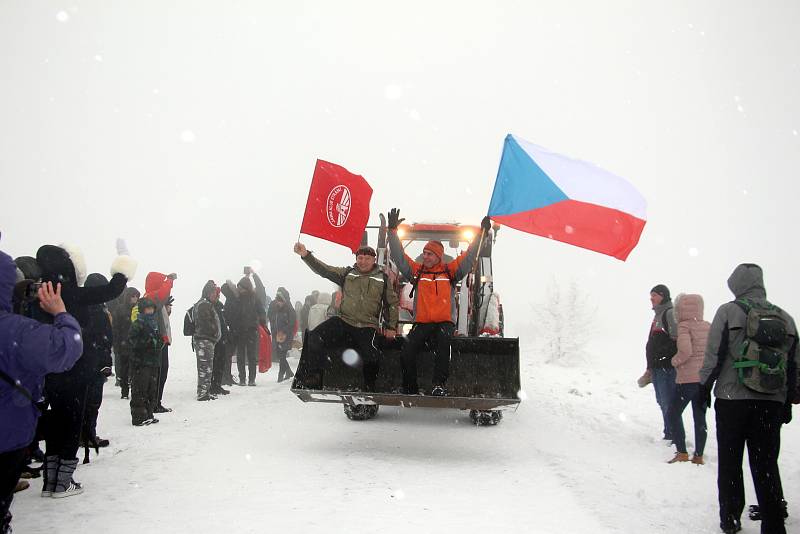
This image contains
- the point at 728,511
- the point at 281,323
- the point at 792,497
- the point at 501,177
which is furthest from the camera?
the point at 281,323

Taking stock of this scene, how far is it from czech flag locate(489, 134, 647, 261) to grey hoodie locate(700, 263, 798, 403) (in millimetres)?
2721

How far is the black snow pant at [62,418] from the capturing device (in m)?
4.32

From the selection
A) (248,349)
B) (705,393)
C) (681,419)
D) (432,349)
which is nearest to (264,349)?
(248,349)

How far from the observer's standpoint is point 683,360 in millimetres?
6586

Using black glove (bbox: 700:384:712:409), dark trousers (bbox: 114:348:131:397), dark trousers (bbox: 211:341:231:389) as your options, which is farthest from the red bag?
black glove (bbox: 700:384:712:409)

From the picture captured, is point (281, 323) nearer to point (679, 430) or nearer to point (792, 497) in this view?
point (679, 430)

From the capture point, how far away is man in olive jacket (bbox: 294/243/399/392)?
6.20 meters

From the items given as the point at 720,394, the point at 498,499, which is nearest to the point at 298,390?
the point at 498,499

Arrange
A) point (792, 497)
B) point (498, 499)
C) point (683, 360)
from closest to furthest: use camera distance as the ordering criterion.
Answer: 1. point (498, 499)
2. point (792, 497)
3. point (683, 360)

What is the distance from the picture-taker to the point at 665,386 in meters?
7.24

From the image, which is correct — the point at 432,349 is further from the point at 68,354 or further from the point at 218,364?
the point at 218,364

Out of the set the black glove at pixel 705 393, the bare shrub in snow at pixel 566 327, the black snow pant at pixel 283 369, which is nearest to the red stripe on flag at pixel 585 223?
the black glove at pixel 705 393

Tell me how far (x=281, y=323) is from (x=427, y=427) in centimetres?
753

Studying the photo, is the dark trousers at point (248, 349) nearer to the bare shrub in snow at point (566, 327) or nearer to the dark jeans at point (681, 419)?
the dark jeans at point (681, 419)
